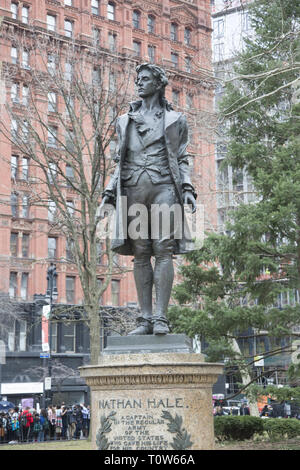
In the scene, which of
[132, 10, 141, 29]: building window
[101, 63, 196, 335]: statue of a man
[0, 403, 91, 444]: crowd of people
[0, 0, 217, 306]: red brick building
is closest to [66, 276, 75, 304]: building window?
[0, 0, 217, 306]: red brick building

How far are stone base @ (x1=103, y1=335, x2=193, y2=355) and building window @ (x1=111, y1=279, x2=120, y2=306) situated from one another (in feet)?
137

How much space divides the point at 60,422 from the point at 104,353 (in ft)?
69.9

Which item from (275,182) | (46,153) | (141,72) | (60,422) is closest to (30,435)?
(60,422)

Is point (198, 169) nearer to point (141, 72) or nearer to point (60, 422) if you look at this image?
point (60, 422)

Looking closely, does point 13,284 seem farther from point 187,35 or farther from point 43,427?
point 187,35

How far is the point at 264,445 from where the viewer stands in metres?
15.7

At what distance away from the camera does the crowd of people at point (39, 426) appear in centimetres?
2500

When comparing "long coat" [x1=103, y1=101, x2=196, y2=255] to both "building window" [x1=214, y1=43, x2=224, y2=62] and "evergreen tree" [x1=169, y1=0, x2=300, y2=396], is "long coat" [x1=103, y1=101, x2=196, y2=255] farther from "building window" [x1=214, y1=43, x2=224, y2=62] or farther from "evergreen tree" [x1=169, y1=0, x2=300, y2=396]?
"building window" [x1=214, y1=43, x2=224, y2=62]

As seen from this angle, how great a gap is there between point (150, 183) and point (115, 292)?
41.7 meters

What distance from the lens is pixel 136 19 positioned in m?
51.9

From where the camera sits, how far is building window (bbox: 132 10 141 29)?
51.5 meters

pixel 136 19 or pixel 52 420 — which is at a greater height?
pixel 136 19

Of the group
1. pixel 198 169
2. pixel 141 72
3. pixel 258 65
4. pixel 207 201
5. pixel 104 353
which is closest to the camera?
pixel 104 353

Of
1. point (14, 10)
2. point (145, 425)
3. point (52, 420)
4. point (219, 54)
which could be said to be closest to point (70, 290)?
point (14, 10)
